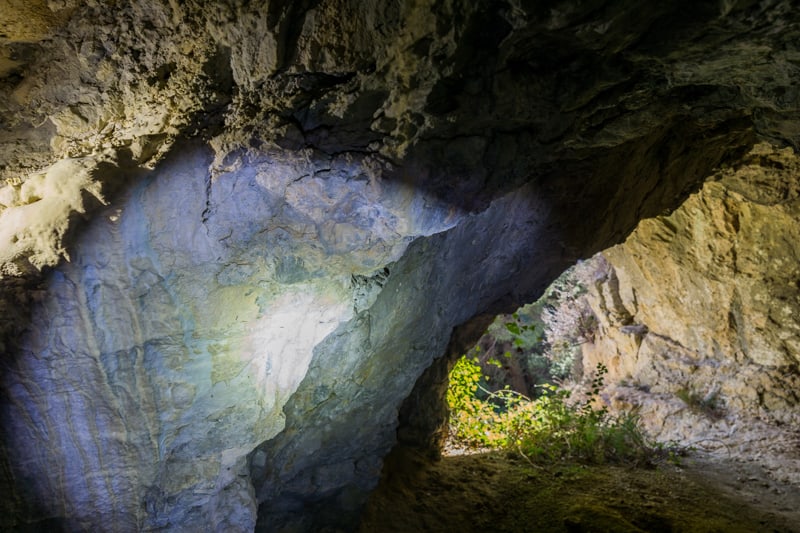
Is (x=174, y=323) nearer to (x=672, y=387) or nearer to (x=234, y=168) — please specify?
(x=234, y=168)

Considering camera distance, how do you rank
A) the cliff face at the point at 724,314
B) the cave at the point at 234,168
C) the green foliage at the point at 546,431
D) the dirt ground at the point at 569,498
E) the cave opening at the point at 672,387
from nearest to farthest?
the cave at the point at 234,168 < the dirt ground at the point at 569,498 < the cave opening at the point at 672,387 < the green foliage at the point at 546,431 < the cliff face at the point at 724,314

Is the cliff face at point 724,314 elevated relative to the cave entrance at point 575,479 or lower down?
elevated

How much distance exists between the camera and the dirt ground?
434 cm

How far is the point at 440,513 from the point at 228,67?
4.12 meters

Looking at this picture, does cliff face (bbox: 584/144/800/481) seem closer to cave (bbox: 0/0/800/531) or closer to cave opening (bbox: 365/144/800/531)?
cave opening (bbox: 365/144/800/531)

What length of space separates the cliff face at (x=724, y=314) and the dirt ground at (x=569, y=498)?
3.24ft

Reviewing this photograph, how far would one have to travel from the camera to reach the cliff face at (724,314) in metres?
6.27

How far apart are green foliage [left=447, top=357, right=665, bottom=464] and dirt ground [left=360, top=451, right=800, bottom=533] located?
10.3 inches

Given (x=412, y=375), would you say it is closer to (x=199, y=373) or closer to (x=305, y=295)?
(x=305, y=295)

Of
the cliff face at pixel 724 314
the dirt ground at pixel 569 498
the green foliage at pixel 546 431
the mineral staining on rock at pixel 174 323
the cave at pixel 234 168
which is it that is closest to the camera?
the cave at pixel 234 168

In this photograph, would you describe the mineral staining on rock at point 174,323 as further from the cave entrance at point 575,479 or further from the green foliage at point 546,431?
the green foliage at point 546,431

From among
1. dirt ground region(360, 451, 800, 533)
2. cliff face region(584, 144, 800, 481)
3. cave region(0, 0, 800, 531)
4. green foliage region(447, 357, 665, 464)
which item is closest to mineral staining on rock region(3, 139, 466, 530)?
cave region(0, 0, 800, 531)

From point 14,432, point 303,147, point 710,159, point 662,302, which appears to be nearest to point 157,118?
point 303,147

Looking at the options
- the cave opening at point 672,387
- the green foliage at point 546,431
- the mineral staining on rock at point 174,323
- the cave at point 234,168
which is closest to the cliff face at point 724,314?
the cave opening at point 672,387
